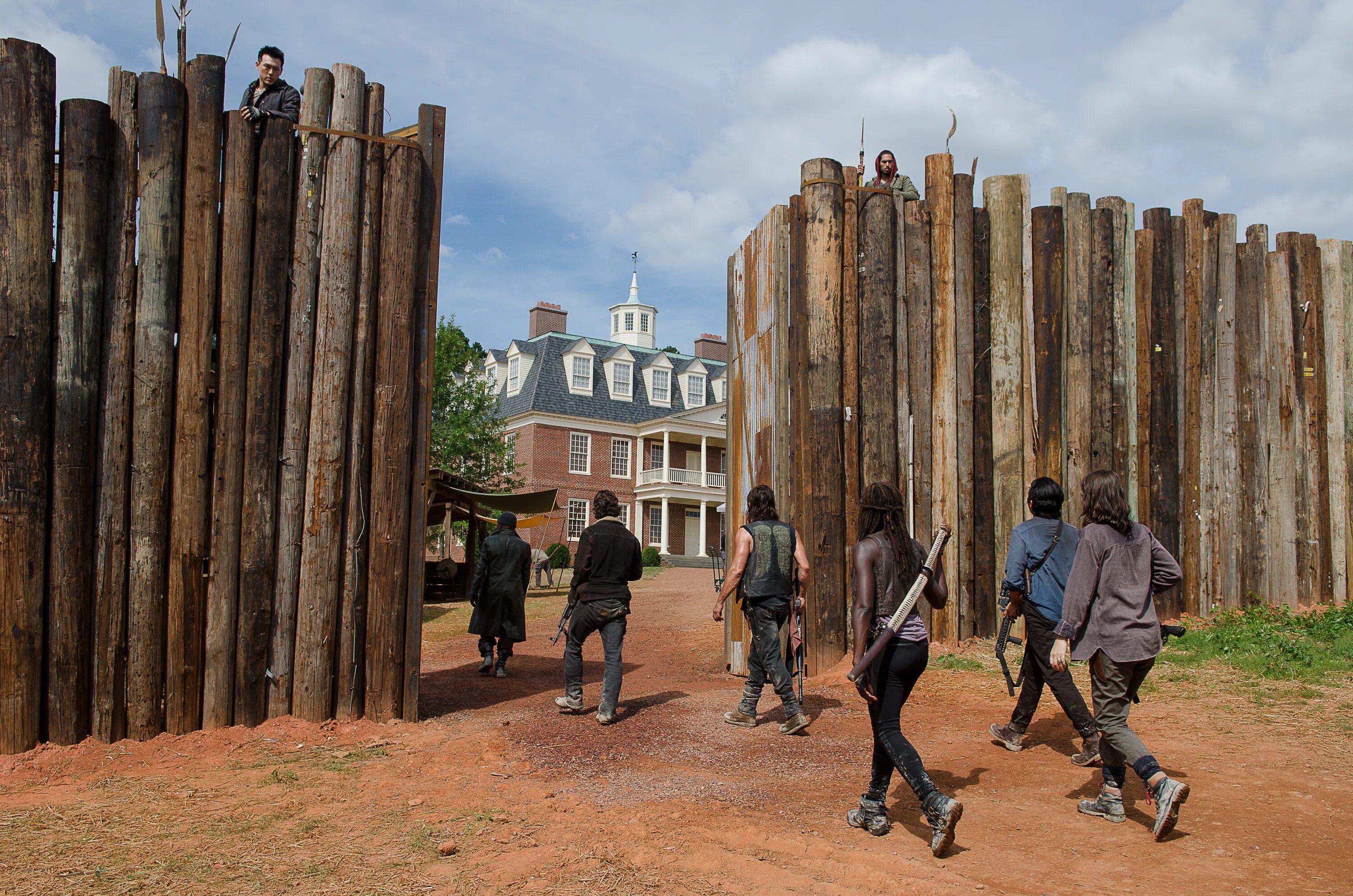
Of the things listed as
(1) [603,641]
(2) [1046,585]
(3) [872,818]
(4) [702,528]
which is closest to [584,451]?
(4) [702,528]

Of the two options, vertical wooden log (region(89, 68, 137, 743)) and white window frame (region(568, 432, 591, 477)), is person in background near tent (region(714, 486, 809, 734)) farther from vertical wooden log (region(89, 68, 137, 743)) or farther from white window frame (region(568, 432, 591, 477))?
white window frame (region(568, 432, 591, 477))

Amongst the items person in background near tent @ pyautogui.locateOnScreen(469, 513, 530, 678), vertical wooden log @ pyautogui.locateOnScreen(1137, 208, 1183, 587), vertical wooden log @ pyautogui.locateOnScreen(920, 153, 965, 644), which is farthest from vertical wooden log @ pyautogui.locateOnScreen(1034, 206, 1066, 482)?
person in background near tent @ pyautogui.locateOnScreen(469, 513, 530, 678)

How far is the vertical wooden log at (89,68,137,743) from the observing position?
6.23 m

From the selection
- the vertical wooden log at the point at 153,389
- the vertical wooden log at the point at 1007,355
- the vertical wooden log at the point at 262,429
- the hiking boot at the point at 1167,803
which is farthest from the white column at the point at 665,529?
the hiking boot at the point at 1167,803

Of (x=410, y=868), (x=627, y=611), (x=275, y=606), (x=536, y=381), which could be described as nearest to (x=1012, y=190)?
(x=627, y=611)

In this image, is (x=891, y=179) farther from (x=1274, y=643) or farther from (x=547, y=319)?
(x=547, y=319)

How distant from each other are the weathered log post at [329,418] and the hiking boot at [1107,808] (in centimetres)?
477

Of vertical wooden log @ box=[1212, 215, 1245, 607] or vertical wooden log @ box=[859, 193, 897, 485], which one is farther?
vertical wooden log @ box=[1212, 215, 1245, 607]

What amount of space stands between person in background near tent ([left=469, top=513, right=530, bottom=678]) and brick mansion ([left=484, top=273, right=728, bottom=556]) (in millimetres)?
28890

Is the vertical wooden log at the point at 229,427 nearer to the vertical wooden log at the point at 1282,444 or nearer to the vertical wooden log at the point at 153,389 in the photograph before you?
the vertical wooden log at the point at 153,389

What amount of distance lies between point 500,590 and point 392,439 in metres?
3.43

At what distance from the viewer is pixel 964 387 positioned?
9352 millimetres

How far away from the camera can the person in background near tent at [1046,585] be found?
6.01 meters

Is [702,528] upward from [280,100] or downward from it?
downward
